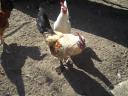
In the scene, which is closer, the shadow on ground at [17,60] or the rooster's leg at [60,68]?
the shadow on ground at [17,60]

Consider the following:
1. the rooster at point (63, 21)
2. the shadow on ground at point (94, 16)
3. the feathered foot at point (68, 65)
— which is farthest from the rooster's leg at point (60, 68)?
the shadow on ground at point (94, 16)

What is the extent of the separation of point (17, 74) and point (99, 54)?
6.18 ft

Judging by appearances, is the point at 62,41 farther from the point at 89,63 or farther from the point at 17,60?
the point at 17,60

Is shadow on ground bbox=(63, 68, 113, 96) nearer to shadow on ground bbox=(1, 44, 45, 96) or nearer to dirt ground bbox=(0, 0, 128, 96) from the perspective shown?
dirt ground bbox=(0, 0, 128, 96)

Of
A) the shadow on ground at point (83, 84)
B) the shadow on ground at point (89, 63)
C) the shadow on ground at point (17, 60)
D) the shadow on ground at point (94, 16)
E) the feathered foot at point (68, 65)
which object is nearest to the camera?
the shadow on ground at point (83, 84)

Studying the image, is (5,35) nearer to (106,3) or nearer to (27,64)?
(27,64)

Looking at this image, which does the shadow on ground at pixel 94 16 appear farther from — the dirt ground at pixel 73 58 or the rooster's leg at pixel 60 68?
the rooster's leg at pixel 60 68

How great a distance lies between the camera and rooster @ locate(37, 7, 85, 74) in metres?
5.71

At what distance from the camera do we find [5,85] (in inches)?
245

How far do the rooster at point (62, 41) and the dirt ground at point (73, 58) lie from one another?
57cm

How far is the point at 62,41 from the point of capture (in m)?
5.83

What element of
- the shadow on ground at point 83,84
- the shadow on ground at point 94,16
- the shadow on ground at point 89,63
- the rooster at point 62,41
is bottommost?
the shadow on ground at point 83,84

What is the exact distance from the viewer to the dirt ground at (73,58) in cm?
625

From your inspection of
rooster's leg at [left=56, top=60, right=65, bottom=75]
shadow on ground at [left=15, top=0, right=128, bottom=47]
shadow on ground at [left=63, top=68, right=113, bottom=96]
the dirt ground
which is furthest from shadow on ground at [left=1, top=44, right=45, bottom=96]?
shadow on ground at [left=15, top=0, right=128, bottom=47]
